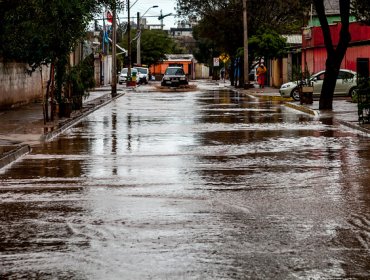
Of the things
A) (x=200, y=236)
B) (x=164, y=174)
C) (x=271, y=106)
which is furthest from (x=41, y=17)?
(x=271, y=106)

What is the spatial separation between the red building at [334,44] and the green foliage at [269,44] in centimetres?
374

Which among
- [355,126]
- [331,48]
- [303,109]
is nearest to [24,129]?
[355,126]

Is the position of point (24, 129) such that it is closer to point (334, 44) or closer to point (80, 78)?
point (80, 78)

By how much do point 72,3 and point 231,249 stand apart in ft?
49.3

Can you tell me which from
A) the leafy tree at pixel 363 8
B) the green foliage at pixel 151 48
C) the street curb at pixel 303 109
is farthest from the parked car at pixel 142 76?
the leafy tree at pixel 363 8

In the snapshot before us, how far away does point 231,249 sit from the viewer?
8391mm

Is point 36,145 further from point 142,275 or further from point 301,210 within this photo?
point 142,275

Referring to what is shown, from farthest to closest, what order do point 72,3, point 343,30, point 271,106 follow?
point 271,106 → point 343,30 → point 72,3

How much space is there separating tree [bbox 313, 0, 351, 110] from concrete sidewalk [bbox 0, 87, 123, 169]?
9.16m

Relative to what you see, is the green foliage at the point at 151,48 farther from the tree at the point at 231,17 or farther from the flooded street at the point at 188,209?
the flooded street at the point at 188,209

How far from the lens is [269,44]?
206 ft

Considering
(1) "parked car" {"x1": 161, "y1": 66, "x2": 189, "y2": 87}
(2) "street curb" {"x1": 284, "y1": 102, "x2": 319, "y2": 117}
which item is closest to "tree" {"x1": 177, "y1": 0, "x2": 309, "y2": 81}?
(1) "parked car" {"x1": 161, "y1": 66, "x2": 189, "y2": 87}

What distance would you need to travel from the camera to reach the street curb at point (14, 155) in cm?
1622

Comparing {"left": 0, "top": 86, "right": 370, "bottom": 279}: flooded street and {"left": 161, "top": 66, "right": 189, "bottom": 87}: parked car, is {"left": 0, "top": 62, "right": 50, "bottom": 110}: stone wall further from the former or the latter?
{"left": 161, "top": 66, "right": 189, "bottom": 87}: parked car
